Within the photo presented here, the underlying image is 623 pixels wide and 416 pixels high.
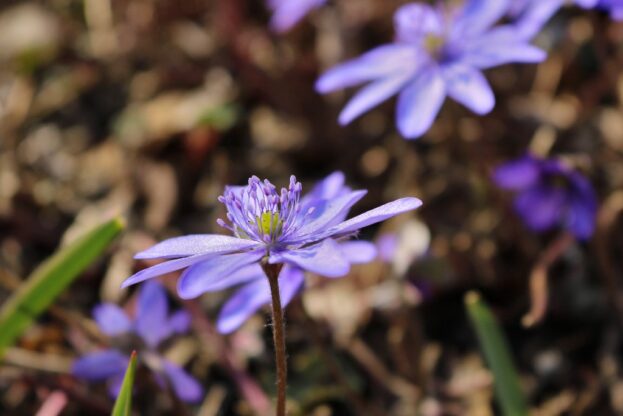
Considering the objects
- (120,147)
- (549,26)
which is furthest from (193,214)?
(549,26)

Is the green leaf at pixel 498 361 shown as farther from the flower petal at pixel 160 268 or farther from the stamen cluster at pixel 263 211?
the flower petal at pixel 160 268

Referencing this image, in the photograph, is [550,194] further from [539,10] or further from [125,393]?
[125,393]

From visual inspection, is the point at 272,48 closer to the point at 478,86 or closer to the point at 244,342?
the point at 244,342

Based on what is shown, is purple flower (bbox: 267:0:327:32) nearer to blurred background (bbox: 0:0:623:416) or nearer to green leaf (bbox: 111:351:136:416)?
blurred background (bbox: 0:0:623:416)

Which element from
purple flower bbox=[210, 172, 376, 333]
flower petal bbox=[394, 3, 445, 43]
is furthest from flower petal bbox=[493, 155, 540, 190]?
purple flower bbox=[210, 172, 376, 333]

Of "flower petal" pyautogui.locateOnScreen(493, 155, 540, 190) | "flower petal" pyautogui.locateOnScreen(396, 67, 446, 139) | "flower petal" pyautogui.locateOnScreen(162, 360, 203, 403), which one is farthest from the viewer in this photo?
"flower petal" pyautogui.locateOnScreen(493, 155, 540, 190)

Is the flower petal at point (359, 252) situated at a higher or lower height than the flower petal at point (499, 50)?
lower

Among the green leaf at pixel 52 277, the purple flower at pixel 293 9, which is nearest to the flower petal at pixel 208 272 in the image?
the green leaf at pixel 52 277
